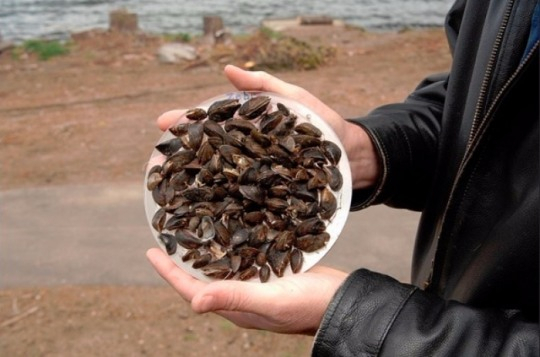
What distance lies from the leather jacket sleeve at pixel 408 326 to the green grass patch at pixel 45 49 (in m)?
9.57

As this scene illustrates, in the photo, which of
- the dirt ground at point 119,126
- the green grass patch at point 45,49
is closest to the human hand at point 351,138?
the dirt ground at point 119,126

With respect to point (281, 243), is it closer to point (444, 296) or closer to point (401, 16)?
point (444, 296)

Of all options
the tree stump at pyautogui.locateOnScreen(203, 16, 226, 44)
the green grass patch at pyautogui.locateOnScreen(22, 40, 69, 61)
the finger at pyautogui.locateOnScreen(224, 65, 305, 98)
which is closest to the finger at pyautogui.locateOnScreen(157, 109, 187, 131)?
the finger at pyautogui.locateOnScreen(224, 65, 305, 98)

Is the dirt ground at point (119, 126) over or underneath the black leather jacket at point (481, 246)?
underneath

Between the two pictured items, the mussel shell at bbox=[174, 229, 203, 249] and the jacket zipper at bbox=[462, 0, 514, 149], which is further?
the mussel shell at bbox=[174, 229, 203, 249]

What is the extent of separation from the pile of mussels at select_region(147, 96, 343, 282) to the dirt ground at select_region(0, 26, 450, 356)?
4.91 feet

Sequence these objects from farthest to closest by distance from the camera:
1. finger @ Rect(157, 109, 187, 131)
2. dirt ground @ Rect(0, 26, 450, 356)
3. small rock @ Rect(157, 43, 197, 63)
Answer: small rock @ Rect(157, 43, 197, 63) → dirt ground @ Rect(0, 26, 450, 356) → finger @ Rect(157, 109, 187, 131)

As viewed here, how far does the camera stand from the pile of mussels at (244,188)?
1854 millimetres

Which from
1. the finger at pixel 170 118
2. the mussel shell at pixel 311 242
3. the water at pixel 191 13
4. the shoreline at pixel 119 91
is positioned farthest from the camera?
the water at pixel 191 13

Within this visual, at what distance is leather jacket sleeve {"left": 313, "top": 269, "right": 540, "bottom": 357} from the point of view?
138 centimetres

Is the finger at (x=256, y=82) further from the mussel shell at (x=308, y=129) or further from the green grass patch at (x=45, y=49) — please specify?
the green grass patch at (x=45, y=49)

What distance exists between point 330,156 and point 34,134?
5.08 meters

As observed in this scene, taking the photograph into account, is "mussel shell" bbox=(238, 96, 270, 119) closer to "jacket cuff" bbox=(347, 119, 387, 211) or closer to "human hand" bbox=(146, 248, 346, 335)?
"jacket cuff" bbox=(347, 119, 387, 211)

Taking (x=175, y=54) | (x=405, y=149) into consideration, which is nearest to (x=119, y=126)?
(x=175, y=54)
